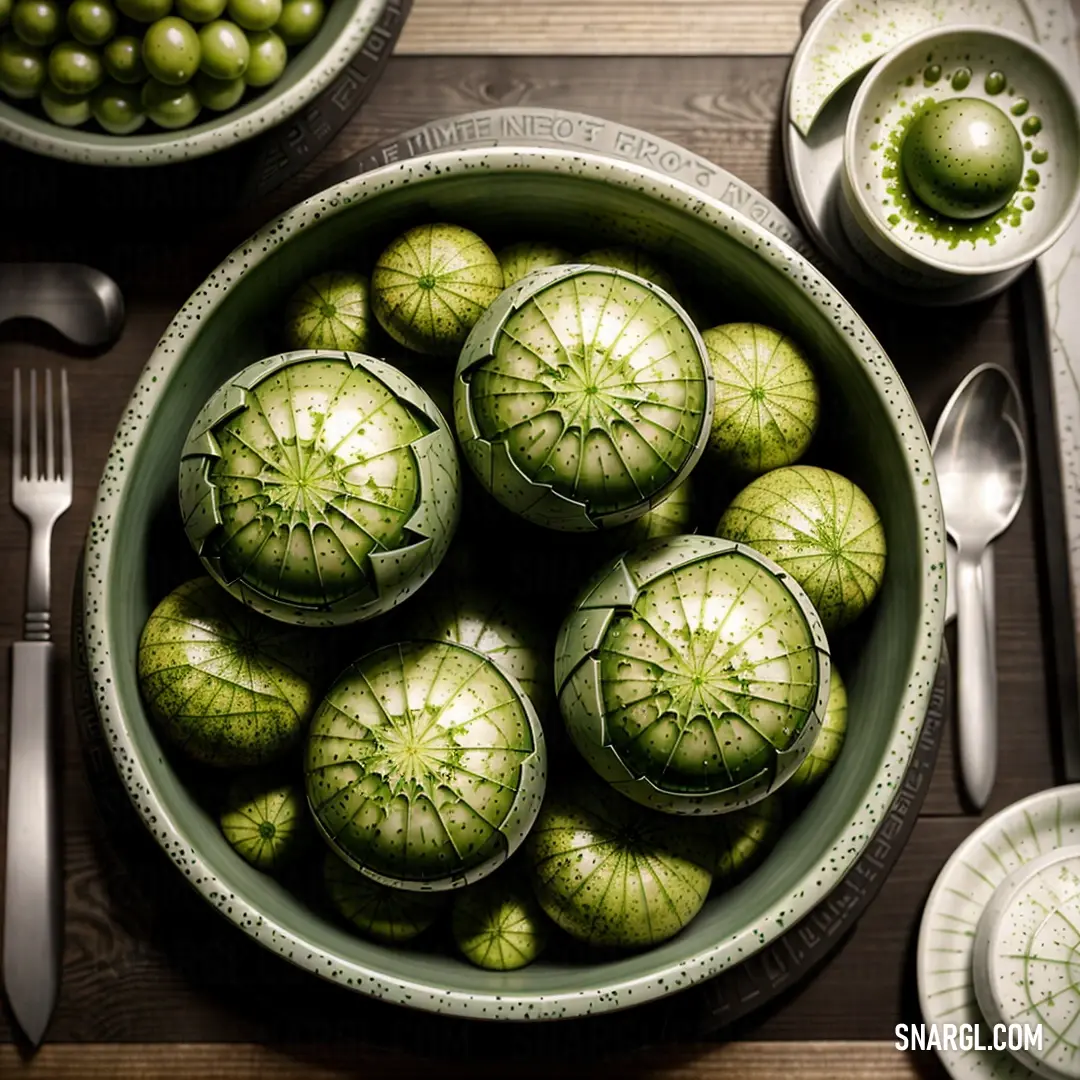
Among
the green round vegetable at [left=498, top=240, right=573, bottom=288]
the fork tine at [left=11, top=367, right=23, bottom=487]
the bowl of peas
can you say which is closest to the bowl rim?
the green round vegetable at [left=498, top=240, right=573, bottom=288]

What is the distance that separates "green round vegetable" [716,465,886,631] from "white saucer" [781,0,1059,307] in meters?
0.23

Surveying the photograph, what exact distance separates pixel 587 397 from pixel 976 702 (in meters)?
0.48

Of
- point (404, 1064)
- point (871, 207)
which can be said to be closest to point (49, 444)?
point (404, 1064)

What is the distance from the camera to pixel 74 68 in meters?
0.83

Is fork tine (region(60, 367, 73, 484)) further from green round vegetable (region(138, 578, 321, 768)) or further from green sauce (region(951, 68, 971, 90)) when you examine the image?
green sauce (region(951, 68, 971, 90))

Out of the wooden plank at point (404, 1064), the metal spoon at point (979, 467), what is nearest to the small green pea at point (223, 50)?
the metal spoon at point (979, 467)

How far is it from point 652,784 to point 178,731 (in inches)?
12.6

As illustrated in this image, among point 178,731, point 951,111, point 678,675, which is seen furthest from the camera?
point 951,111

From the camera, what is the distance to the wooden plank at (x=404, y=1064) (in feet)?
2.91

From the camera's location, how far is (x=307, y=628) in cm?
72

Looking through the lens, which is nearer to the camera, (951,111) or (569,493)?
(569,493)

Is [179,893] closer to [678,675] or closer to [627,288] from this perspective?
[678,675]

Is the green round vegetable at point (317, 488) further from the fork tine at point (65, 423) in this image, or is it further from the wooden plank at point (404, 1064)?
the wooden plank at point (404, 1064)

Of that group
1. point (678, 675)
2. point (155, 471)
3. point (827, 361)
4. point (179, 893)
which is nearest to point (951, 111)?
point (827, 361)
